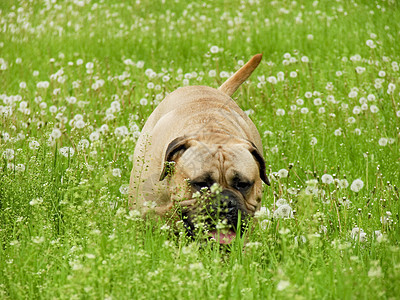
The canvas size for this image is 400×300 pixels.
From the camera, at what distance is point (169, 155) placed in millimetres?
4254

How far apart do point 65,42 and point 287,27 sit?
3.59 meters

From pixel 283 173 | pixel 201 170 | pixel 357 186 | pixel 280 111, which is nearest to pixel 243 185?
pixel 201 170

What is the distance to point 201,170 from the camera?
415cm

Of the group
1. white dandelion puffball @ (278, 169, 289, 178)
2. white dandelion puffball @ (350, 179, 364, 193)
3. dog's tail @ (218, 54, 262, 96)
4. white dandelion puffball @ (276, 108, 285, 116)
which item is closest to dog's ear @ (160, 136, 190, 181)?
white dandelion puffball @ (278, 169, 289, 178)

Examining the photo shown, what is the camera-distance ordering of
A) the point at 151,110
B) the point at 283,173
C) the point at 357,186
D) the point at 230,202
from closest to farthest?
the point at 230,202 < the point at 357,186 < the point at 283,173 < the point at 151,110

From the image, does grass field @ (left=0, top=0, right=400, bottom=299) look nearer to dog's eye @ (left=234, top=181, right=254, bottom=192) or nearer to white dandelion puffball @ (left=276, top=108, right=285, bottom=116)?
white dandelion puffball @ (left=276, top=108, right=285, bottom=116)

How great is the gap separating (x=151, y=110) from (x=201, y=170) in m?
2.95

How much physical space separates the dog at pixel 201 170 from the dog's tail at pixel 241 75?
1.08 metres

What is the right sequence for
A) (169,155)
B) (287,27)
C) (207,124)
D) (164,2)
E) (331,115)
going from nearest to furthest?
(169,155) → (207,124) → (331,115) → (287,27) → (164,2)

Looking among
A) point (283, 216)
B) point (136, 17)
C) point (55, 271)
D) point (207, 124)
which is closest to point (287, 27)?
point (136, 17)

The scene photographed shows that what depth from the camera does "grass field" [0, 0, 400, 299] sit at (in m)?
3.01

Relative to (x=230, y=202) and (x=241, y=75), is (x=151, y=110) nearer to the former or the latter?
(x=241, y=75)

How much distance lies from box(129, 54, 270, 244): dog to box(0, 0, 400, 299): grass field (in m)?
0.19

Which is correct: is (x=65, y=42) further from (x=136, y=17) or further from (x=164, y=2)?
(x=164, y=2)
